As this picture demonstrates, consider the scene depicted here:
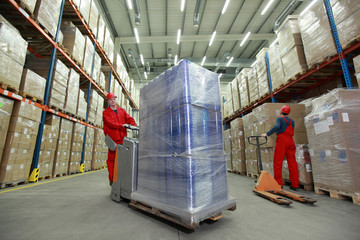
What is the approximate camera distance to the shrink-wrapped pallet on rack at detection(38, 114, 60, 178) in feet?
12.4

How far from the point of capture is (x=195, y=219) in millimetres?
1298

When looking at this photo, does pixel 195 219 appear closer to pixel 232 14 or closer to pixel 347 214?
pixel 347 214

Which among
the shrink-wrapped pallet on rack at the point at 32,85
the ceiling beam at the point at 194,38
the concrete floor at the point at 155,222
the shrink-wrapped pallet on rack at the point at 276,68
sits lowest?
the concrete floor at the point at 155,222

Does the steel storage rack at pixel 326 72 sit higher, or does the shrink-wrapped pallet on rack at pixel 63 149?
the steel storage rack at pixel 326 72

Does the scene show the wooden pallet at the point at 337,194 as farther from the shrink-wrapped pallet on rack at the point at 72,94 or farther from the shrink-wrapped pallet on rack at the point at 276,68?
the shrink-wrapped pallet on rack at the point at 72,94

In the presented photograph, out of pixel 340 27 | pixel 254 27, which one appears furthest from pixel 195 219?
pixel 254 27

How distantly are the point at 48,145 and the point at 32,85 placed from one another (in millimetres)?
1406

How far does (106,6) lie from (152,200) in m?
10.2

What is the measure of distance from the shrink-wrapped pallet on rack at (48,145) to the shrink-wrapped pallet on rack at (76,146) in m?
0.72

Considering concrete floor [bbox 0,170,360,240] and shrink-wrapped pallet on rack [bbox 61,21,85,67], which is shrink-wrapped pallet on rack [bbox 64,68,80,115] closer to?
shrink-wrapped pallet on rack [bbox 61,21,85,67]

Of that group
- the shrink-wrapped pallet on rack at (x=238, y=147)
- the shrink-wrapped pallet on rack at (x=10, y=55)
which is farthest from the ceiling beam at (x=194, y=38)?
the shrink-wrapped pallet on rack at (x=10, y=55)

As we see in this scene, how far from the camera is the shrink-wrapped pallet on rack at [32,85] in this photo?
3284 millimetres

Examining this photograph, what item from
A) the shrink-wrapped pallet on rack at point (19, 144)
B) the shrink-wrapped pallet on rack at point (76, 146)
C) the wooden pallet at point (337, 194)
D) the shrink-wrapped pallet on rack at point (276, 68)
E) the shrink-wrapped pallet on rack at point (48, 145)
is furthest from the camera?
the shrink-wrapped pallet on rack at point (76, 146)

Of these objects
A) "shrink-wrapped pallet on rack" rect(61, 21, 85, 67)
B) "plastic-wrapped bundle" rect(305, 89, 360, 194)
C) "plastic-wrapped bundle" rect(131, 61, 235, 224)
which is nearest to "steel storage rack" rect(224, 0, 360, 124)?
"plastic-wrapped bundle" rect(305, 89, 360, 194)
